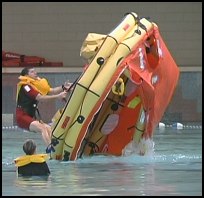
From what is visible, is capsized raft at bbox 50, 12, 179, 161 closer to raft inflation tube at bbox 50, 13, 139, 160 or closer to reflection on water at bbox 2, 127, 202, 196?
raft inflation tube at bbox 50, 13, 139, 160

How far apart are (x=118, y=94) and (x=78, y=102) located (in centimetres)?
112

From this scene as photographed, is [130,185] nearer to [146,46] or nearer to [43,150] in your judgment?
[146,46]

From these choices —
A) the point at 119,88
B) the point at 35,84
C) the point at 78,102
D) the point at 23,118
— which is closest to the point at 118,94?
the point at 119,88

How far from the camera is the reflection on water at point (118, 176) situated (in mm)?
9965

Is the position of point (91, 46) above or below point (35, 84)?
above

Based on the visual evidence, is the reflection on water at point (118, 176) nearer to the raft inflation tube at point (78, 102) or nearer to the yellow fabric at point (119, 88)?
the raft inflation tube at point (78, 102)

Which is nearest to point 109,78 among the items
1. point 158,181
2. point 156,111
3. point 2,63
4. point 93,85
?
point 93,85

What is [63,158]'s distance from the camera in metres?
13.7

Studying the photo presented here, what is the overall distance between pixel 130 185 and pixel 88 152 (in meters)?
4.15

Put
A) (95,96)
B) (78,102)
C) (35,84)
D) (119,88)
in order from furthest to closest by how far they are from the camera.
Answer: (35,84)
(119,88)
(78,102)
(95,96)

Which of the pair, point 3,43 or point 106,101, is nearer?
point 106,101

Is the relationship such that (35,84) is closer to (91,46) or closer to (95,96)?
(91,46)

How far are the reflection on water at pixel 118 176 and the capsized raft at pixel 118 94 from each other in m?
0.37

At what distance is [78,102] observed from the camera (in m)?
13.4
